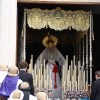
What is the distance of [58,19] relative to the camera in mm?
12445

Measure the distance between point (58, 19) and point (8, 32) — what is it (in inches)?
59.5

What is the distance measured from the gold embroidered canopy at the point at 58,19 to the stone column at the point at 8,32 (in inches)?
28.9

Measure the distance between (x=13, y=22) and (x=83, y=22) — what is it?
1.90 metres

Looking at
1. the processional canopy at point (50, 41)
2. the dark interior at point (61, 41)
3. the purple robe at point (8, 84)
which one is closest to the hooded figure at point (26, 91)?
the purple robe at point (8, 84)

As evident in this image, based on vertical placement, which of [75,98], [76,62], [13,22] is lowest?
[75,98]

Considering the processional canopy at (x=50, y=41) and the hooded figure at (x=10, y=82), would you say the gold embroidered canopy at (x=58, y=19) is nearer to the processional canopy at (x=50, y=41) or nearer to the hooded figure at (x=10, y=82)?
the processional canopy at (x=50, y=41)

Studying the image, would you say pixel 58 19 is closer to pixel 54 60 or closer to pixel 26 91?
pixel 54 60

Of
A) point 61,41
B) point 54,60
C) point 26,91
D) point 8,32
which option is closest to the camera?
point 26,91

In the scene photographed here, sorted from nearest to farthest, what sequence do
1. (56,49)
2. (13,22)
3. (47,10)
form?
1. (13,22)
2. (47,10)
3. (56,49)

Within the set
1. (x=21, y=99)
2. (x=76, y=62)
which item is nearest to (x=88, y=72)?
(x=76, y=62)

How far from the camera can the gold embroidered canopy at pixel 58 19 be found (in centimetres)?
1235

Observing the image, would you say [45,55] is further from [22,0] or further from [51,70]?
[22,0]

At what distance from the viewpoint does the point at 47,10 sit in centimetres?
1249

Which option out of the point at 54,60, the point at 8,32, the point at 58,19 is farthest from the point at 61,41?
the point at 8,32
